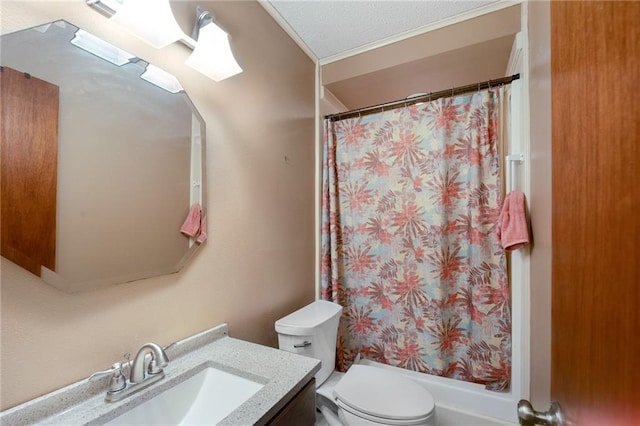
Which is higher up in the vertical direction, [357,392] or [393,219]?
[393,219]

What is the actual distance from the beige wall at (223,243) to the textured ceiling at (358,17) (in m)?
0.14

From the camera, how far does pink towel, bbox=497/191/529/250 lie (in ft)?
4.59

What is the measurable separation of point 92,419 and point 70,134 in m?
0.78

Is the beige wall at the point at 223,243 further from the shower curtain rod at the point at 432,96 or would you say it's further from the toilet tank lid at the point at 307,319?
the shower curtain rod at the point at 432,96

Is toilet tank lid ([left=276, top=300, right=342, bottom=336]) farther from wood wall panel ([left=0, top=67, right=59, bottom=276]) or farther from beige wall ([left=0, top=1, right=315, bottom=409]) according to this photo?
wood wall panel ([left=0, top=67, right=59, bottom=276])

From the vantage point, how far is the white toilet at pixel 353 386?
118 cm

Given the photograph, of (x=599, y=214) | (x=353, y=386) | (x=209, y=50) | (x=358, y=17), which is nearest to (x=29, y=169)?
(x=209, y=50)

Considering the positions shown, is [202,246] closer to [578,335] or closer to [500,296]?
[578,335]

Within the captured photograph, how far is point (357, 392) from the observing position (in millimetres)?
1304

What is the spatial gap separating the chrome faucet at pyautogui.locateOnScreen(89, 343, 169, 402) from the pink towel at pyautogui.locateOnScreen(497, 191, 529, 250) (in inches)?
64.9

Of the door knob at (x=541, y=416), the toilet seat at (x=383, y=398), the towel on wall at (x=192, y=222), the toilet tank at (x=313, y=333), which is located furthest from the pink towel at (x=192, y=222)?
the door knob at (x=541, y=416)

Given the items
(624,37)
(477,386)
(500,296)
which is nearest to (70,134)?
(624,37)

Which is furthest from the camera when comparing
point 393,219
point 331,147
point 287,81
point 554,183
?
point 331,147

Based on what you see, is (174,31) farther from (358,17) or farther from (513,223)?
(513,223)
